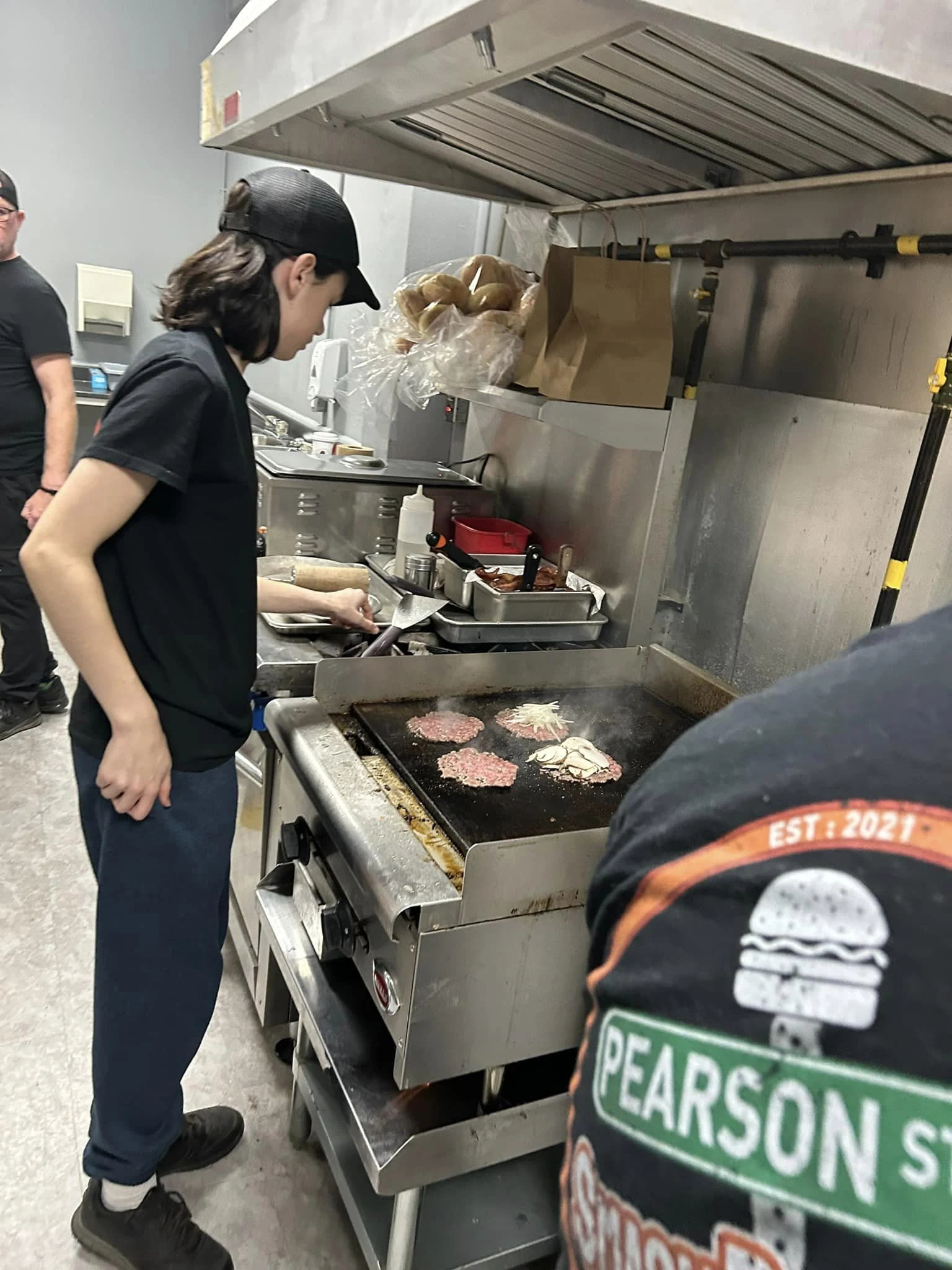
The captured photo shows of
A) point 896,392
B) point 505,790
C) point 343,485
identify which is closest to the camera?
point 505,790

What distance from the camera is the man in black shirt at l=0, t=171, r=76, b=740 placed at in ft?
8.36

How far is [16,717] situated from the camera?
2.86 metres

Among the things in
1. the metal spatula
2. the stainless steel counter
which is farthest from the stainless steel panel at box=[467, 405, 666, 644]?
the stainless steel counter

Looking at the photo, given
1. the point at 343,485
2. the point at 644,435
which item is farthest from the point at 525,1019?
the point at 343,485

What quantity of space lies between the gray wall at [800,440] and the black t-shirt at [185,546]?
2.97 ft

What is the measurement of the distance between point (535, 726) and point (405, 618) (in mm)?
349

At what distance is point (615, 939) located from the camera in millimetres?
433

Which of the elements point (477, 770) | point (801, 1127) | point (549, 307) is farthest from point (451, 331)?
point (801, 1127)

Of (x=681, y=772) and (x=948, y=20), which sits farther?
(x=948, y=20)

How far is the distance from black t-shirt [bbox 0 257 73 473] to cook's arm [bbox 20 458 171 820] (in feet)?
6.36

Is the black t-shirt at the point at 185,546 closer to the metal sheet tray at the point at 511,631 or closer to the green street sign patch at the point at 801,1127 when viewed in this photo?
the metal sheet tray at the point at 511,631

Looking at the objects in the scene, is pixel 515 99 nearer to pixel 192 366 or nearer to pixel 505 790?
pixel 192 366

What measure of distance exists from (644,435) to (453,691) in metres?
0.60

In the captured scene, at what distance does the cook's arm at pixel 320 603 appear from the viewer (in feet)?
4.83
